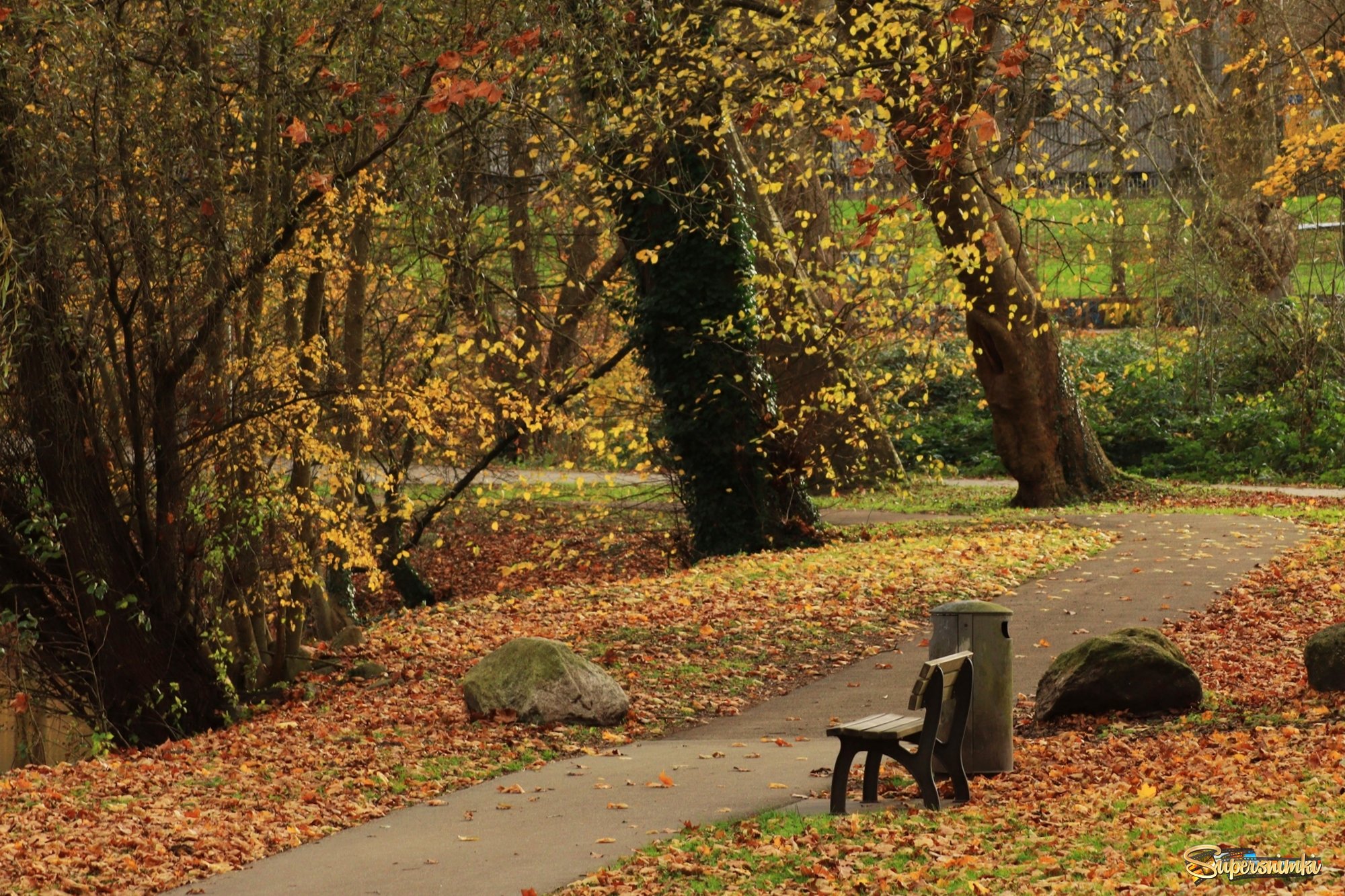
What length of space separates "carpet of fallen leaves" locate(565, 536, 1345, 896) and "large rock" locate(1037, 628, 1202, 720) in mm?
129

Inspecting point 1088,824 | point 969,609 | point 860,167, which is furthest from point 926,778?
point 860,167

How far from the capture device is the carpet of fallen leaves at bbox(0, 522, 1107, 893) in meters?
7.35

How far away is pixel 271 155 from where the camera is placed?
11812mm

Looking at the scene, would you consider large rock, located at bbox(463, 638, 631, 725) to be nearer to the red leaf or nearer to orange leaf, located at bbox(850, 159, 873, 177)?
orange leaf, located at bbox(850, 159, 873, 177)

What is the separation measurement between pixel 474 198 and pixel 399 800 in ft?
57.9

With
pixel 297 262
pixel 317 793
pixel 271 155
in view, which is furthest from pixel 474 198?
pixel 317 793

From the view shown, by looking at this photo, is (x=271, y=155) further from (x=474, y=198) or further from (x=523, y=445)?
(x=523, y=445)

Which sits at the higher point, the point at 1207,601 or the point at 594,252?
the point at 594,252

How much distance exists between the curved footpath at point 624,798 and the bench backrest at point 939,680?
57 centimetres

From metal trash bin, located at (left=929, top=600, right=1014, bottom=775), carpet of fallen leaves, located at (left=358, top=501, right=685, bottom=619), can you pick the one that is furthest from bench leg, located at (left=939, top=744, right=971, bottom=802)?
carpet of fallen leaves, located at (left=358, top=501, right=685, bottom=619)

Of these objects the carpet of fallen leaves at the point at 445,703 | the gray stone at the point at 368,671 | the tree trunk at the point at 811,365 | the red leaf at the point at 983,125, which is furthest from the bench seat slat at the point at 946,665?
the tree trunk at the point at 811,365

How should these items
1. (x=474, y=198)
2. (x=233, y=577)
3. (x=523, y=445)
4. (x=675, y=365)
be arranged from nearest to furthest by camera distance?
1. (x=233, y=577)
2. (x=675, y=365)
3. (x=474, y=198)
4. (x=523, y=445)

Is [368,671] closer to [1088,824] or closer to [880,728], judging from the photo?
[880,728]

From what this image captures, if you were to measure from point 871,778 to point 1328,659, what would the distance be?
12.0ft
